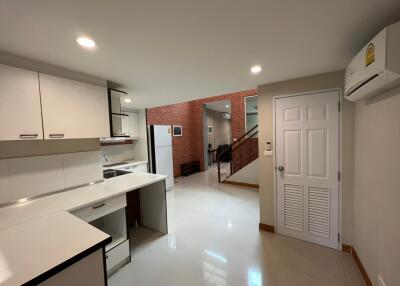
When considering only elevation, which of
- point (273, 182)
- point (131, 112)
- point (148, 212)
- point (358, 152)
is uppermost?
point (131, 112)

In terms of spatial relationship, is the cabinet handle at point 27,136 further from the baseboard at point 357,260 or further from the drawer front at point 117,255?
the baseboard at point 357,260

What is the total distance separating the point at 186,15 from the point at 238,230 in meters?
2.82

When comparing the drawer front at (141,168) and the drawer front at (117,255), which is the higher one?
the drawer front at (141,168)

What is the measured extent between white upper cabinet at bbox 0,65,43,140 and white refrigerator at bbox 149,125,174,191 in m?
3.04

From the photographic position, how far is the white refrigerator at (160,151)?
4.71 m

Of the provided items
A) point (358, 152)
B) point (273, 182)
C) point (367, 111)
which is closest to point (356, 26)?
point (367, 111)

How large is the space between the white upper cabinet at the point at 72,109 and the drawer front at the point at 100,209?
2.51ft

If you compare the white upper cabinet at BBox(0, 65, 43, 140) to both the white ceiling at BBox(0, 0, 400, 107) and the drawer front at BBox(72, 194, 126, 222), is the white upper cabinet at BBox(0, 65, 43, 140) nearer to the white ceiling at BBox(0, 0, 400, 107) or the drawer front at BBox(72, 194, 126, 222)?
the white ceiling at BBox(0, 0, 400, 107)

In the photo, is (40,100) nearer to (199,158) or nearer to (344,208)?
(344,208)

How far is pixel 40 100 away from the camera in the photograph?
168cm

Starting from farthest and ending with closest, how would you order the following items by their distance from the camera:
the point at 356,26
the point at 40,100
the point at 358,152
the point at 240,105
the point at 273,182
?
the point at 240,105 < the point at 273,182 < the point at 358,152 < the point at 40,100 < the point at 356,26

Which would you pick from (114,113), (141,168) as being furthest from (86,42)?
(141,168)

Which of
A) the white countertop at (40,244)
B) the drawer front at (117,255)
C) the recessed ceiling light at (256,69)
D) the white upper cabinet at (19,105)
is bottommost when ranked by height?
the drawer front at (117,255)

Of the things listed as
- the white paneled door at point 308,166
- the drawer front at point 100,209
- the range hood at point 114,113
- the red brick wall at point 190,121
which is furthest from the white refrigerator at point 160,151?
the white paneled door at point 308,166
